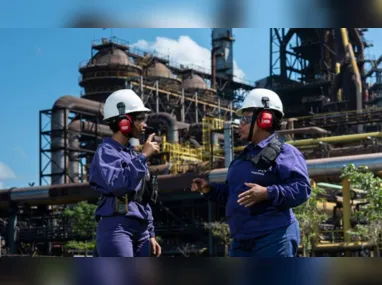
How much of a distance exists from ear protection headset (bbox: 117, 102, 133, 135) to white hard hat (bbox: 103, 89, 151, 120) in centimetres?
2

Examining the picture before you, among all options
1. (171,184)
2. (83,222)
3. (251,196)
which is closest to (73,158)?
(83,222)

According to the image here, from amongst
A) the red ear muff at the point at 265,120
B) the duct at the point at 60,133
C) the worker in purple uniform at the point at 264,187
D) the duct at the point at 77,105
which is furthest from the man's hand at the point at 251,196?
the duct at the point at 77,105

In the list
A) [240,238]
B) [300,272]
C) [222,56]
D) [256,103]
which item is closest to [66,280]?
[300,272]

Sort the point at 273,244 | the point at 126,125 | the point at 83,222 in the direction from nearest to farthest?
the point at 273,244 → the point at 126,125 → the point at 83,222

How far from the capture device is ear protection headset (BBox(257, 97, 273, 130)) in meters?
3.40

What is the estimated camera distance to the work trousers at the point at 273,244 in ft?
10.4

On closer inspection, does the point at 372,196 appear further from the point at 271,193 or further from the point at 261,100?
the point at 271,193

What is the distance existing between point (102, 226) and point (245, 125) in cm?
107

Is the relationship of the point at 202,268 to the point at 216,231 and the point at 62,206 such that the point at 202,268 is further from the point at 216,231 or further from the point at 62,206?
the point at 62,206

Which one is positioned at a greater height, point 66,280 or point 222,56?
point 222,56

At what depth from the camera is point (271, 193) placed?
3.08 meters

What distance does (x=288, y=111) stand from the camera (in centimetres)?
4288

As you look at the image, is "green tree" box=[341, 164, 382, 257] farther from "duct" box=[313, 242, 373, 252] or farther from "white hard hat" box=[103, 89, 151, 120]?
"white hard hat" box=[103, 89, 151, 120]

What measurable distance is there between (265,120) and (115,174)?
893 millimetres
